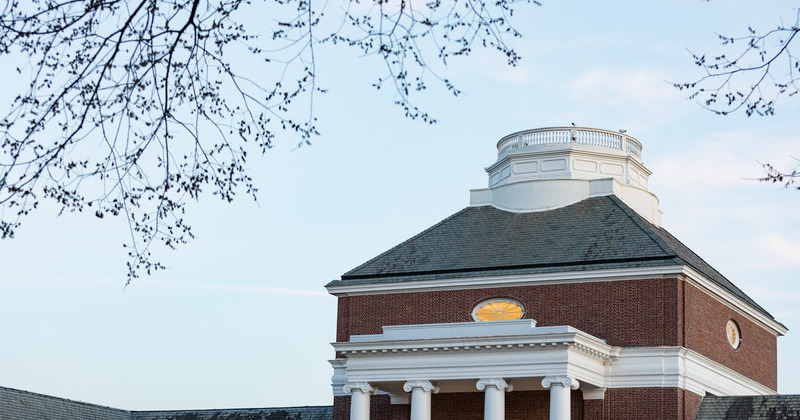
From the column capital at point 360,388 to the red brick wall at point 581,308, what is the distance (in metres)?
3.67

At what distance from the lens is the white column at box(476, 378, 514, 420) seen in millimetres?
40263

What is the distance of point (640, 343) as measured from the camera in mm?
42188

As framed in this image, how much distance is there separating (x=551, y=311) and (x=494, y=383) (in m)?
4.33

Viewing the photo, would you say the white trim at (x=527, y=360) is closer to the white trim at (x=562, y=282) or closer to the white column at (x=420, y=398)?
the white column at (x=420, y=398)

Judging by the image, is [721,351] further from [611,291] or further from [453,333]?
[453,333]

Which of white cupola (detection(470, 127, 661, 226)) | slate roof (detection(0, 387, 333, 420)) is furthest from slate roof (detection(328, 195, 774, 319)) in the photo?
slate roof (detection(0, 387, 333, 420))

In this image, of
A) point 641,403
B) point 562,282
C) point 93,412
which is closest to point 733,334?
point 641,403

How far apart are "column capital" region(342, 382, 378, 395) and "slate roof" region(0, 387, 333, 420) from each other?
7.00m

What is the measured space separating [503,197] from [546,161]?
7.31ft

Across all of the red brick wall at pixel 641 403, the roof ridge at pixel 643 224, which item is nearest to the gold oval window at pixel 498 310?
the red brick wall at pixel 641 403

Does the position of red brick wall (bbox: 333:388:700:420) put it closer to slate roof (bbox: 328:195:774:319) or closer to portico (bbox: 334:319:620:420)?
portico (bbox: 334:319:620:420)

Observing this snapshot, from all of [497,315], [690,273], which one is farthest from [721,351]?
[497,315]

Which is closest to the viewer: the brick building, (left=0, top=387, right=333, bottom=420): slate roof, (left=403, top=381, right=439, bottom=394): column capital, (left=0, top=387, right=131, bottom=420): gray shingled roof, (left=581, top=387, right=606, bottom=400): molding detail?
the brick building

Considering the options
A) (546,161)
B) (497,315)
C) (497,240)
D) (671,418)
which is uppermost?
(546,161)
